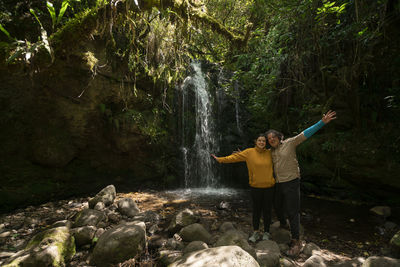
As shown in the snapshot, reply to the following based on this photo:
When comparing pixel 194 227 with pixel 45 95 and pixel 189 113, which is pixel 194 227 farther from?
pixel 189 113

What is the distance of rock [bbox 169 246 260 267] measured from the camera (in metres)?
2.00

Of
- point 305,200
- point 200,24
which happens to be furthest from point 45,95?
point 305,200

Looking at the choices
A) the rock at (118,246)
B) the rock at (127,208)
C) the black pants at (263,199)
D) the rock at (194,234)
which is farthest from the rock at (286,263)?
the rock at (127,208)

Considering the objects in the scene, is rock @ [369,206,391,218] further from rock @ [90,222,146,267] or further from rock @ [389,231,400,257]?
rock @ [90,222,146,267]

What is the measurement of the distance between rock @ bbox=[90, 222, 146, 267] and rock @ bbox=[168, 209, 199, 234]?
80 centimetres

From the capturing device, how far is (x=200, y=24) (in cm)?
414

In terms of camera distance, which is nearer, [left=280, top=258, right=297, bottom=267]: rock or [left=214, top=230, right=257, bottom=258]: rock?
[left=280, top=258, right=297, bottom=267]: rock

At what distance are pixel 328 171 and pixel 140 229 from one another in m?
6.56

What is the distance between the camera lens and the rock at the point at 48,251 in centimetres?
253

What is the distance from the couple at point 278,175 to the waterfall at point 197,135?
225 inches

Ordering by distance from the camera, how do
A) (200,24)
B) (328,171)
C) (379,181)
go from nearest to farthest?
(200,24)
(379,181)
(328,171)

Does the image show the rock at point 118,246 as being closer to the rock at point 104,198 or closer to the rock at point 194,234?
the rock at point 194,234

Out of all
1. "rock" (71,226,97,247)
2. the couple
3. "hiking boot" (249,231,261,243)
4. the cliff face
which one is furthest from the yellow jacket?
"rock" (71,226,97,247)

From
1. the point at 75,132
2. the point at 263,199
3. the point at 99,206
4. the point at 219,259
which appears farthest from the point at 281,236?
the point at 75,132
